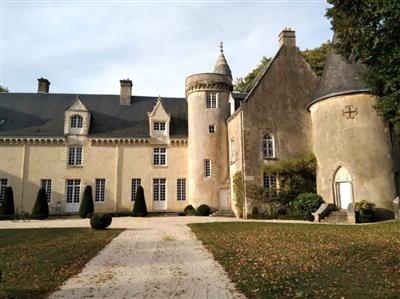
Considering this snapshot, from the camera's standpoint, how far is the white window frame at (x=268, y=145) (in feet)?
81.0

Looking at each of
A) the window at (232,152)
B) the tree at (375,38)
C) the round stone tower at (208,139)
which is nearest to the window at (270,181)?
the window at (232,152)

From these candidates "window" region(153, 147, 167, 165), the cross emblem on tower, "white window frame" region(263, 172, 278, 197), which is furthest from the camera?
"window" region(153, 147, 167, 165)

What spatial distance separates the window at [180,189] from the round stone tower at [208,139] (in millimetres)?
758

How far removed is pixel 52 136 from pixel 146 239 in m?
17.8

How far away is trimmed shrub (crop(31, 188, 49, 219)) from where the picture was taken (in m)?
25.3

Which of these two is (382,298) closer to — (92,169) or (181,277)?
(181,277)

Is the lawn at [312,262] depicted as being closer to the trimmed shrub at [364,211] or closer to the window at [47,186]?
the trimmed shrub at [364,211]

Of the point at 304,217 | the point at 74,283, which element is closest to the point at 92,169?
A: the point at 304,217

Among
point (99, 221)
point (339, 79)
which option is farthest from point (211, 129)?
point (99, 221)

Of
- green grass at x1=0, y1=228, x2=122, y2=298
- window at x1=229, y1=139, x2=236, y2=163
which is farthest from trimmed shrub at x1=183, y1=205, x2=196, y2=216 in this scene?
green grass at x1=0, y1=228, x2=122, y2=298

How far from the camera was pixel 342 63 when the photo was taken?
22219mm

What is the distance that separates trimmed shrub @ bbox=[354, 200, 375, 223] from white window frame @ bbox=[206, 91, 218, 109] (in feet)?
41.6

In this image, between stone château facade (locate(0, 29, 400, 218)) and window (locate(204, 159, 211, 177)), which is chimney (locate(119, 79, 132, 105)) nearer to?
stone château facade (locate(0, 29, 400, 218))

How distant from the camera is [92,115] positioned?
99.3 feet
